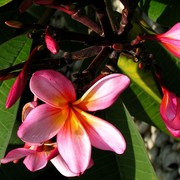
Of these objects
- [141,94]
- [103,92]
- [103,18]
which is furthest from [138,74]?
[103,92]

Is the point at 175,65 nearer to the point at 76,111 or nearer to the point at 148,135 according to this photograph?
the point at 76,111

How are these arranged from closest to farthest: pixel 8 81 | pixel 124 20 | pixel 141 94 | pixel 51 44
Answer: pixel 51 44 < pixel 124 20 < pixel 8 81 < pixel 141 94

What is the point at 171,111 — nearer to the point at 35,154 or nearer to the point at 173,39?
the point at 173,39

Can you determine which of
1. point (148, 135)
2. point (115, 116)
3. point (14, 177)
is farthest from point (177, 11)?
point (148, 135)

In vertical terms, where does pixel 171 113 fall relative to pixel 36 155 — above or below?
above

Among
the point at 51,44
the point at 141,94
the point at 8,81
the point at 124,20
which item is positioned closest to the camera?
the point at 51,44

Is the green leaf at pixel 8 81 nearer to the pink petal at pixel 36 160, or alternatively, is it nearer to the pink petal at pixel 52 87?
the pink petal at pixel 36 160

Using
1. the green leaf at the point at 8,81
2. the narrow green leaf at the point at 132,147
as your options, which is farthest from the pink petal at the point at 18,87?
the narrow green leaf at the point at 132,147
